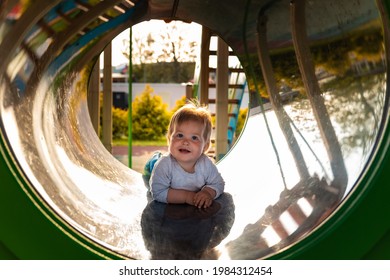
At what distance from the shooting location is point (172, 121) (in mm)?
2715

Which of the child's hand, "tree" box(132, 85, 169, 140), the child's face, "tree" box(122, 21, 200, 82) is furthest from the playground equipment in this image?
"tree" box(122, 21, 200, 82)

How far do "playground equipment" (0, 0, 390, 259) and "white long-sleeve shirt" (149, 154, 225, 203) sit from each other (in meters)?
0.07

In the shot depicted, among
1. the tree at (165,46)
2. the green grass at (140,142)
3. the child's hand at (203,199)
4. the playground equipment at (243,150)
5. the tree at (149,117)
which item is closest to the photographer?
the playground equipment at (243,150)

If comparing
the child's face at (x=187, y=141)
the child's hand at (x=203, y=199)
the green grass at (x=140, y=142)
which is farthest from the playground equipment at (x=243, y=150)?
the green grass at (x=140, y=142)

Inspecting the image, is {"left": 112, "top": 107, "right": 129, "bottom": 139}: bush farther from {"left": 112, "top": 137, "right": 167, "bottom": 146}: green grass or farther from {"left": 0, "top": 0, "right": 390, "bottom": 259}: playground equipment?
{"left": 0, "top": 0, "right": 390, "bottom": 259}: playground equipment

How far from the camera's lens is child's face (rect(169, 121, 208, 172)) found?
265 centimetres

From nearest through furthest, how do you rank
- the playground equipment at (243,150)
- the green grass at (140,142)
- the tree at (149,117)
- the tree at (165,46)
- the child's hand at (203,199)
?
the playground equipment at (243,150)
the child's hand at (203,199)
the tree at (149,117)
the green grass at (140,142)
the tree at (165,46)

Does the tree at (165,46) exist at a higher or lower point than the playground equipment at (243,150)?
higher

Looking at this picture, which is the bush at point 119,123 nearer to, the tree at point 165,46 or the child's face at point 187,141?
the tree at point 165,46

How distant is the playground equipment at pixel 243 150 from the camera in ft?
4.98

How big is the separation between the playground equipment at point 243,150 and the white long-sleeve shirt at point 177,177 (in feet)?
0.24

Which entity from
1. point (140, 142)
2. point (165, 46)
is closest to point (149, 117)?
point (140, 142)

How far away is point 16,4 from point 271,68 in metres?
1.85

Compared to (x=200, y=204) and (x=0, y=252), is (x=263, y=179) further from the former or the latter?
(x=0, y=252)
